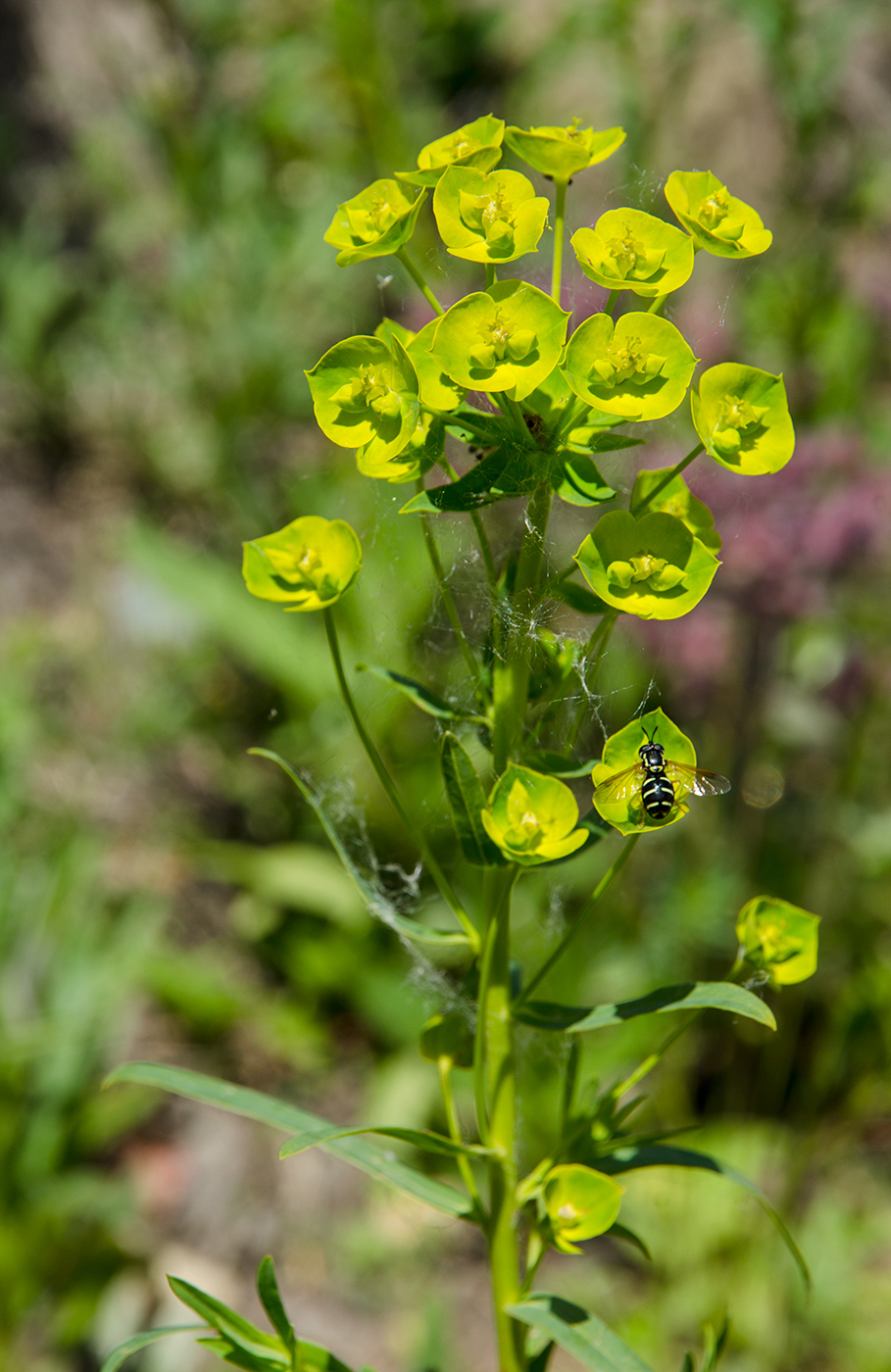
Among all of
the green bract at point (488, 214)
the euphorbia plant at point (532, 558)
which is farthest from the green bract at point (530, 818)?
the green bract at point (488, 214)

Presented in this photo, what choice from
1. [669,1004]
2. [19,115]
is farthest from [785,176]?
[19,115]

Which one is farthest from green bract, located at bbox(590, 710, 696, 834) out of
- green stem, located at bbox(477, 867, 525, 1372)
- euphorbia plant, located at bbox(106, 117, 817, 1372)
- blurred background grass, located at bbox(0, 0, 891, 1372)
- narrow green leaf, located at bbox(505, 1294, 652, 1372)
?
narrow green leaf, located at bbox(505, 1294, 652, 1372)

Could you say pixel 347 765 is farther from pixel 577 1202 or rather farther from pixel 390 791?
pixel 577 1202

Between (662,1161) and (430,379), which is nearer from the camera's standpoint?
(430,379)

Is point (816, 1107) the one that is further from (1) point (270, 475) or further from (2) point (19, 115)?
(2) point (19, 115)

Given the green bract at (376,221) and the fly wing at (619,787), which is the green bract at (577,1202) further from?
the green bract at (376,221)

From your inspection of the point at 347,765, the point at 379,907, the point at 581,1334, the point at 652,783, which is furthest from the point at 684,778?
the point at 347,765
